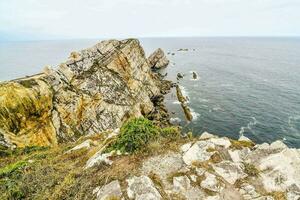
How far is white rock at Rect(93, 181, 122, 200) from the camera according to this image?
1011 cm

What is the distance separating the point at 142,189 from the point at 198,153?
3784 millimetres

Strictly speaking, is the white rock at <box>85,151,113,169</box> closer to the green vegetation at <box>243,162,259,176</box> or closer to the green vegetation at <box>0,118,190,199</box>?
the green vegetation at <box>0,118,190,199</box>

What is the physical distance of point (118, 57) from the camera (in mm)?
49906

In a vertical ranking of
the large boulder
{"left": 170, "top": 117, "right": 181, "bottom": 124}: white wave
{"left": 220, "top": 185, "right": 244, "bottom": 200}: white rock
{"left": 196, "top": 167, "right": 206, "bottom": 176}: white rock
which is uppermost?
{"left": 196, "top": 167, "right": 206, "bottom": 176}: white rock

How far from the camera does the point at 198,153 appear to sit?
41.4 ft

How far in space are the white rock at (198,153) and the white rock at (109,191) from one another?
3.69m

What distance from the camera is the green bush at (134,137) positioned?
13147 mm

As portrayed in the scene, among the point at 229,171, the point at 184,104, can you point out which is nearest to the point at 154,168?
the point at 229,171

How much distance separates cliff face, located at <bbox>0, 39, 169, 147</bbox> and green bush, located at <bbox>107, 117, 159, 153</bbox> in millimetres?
13700

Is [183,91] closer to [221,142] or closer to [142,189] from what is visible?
[221,142]

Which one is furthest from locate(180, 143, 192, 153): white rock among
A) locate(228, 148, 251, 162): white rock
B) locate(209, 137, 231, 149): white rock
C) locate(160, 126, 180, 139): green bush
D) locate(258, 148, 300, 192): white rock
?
locate(258, 148, 300, 192): white rock

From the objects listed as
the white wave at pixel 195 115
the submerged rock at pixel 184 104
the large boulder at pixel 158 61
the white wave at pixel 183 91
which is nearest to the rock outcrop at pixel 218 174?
the white wave at pixel 195 115

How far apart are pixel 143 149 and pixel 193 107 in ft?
154

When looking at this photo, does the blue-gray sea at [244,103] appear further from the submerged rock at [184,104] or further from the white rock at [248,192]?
the white rock at [248,192]
